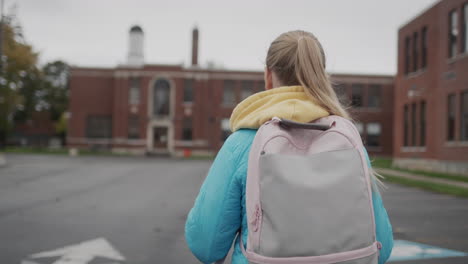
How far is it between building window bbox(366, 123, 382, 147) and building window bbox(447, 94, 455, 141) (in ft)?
87.1

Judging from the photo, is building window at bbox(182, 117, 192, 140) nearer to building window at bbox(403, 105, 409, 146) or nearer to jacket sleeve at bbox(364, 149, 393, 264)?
building window at bbox(403, 105, 409, 146)

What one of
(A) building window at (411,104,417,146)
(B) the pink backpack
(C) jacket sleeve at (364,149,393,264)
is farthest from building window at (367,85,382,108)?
(B) the pink backpack

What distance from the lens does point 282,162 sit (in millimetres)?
1653

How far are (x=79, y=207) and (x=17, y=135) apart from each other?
231 ft

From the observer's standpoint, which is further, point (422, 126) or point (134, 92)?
point (134, 92)

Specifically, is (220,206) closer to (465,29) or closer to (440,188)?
(440,188)

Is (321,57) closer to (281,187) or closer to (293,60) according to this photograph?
(293,60)

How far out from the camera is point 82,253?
5605mm

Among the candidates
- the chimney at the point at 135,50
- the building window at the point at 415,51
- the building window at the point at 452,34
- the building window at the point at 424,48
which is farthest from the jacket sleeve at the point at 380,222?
the chimney at the point at 135,50

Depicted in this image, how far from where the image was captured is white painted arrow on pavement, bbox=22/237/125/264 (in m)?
5.29

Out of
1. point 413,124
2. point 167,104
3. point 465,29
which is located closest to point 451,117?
point 465,29

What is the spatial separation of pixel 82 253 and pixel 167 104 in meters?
41.6

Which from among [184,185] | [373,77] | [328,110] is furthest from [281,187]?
[373,77]

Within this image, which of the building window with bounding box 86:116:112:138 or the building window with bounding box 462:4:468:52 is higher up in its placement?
the building window with bounding box 462:4:468:52
